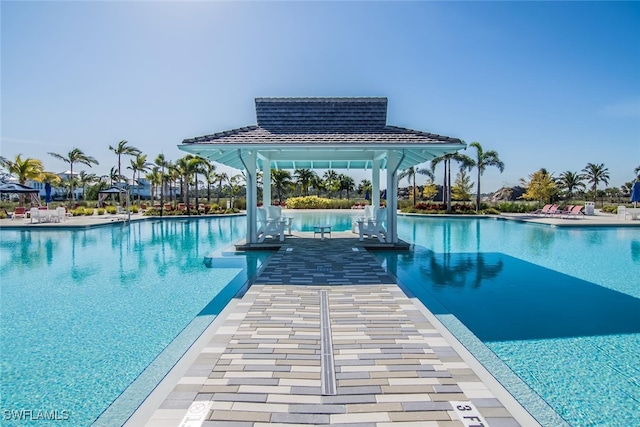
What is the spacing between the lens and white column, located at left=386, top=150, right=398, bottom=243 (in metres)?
11.2

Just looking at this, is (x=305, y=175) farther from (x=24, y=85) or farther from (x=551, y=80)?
(x=24, y=85)

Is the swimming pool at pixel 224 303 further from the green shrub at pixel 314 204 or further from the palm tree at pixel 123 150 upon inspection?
the green shrub at pixel 314 204

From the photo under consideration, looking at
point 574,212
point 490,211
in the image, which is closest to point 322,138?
point 574,212

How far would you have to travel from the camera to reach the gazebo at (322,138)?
32.7ft

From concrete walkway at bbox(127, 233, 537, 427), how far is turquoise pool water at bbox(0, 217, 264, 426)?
599mm

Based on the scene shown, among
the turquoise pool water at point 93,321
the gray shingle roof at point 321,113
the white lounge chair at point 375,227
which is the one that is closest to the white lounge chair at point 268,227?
the turquoise pool water at point 93,321

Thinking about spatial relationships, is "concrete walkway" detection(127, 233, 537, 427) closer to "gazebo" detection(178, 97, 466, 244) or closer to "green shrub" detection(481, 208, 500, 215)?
"gazebo" detection(178, 97, 466, 244)

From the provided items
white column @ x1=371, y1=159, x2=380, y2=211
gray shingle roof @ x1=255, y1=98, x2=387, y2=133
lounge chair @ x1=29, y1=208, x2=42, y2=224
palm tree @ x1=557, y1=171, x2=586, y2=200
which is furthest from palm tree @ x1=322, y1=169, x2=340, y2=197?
gray shingle roof @ x1=255, y1=98, x2=387, y2=133

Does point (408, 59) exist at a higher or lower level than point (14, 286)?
higher

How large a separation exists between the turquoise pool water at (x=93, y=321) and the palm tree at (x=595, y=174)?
173 ft

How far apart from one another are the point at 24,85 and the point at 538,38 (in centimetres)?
2220

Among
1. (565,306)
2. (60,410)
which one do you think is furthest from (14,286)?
(565,306)

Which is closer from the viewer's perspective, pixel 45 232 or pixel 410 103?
pixel 45 232

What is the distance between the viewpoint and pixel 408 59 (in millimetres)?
16953
